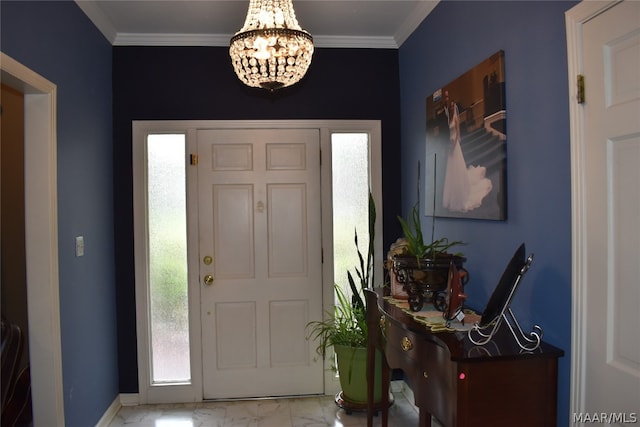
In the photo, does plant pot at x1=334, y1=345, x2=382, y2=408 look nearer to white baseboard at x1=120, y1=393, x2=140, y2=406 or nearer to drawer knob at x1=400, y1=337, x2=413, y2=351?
Answer: drawer knob at x1=400, y1=337, x2=413, y2=351

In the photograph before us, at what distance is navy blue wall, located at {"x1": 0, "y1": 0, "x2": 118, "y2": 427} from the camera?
218 cm

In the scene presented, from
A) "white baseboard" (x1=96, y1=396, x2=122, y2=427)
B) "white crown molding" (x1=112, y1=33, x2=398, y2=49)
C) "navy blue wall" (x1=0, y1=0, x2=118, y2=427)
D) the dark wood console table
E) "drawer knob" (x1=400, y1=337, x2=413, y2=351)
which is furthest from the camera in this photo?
"white crown molding" (x1=112, y1=33, x2=398, y2=49)

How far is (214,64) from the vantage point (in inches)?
132

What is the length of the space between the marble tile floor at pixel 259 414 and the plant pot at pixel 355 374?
0.13 m

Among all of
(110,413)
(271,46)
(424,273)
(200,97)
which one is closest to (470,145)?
(424,273)

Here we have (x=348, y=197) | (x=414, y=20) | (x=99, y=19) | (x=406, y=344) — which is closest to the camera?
(x=406, y=344)

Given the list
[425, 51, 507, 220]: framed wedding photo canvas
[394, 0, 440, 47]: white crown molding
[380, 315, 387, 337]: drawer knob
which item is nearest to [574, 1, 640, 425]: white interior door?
[425, 51, 507, 220]: framed wedding photo canvas

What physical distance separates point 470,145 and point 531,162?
48 cm

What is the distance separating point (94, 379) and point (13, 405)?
0.49 metres

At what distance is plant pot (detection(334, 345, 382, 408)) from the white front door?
1.35ft

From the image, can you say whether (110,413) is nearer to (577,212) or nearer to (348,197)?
(348,197)

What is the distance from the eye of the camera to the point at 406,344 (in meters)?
1.91

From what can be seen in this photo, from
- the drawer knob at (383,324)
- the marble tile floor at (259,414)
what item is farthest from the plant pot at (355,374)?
the drawer knob at (383,324)

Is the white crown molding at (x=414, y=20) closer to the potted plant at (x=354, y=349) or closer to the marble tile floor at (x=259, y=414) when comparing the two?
the potted plant at (x=354, y=349)
